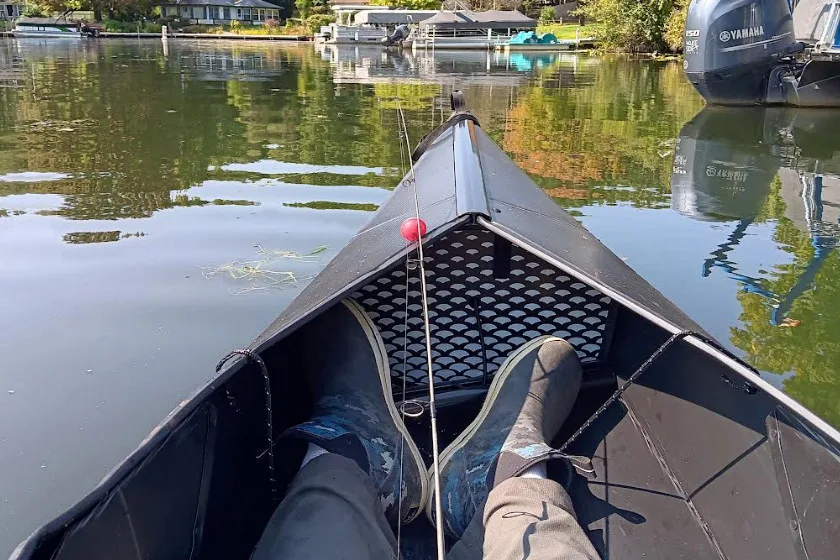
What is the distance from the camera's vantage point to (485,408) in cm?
279

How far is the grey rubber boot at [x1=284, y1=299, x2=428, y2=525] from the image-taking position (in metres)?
2.45

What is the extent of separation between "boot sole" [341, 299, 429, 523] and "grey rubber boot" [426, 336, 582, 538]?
60 mm

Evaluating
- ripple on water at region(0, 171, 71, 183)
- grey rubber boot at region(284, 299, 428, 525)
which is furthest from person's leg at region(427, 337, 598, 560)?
ripple on water at region(0, 171, 71, 183)

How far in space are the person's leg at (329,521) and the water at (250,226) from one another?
1288 millimetres

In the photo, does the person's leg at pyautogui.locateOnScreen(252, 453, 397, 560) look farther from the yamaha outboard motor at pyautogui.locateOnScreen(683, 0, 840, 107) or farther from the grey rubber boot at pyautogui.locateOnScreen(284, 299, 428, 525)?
the yamaha outboard motor at pyautogui.locateOnScreen(683, 0, 840, 107)

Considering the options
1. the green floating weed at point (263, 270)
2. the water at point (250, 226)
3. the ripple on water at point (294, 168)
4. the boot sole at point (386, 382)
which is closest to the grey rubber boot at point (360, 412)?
the boot sole at point (386, 382)

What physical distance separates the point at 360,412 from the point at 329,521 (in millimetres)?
657

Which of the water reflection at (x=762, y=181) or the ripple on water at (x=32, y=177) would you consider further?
the ripple on water at (x=32, y=177)

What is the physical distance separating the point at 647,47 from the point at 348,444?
38.9 metres

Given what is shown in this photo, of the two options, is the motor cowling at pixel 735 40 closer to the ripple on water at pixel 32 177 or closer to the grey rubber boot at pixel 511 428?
the ripple on water at pixel 32 177

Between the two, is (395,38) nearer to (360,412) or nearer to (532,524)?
(360,412)

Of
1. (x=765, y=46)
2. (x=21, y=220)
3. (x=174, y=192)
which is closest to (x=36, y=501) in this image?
(x=21, y=220)

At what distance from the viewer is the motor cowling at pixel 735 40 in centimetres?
1398

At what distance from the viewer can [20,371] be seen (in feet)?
13.0
